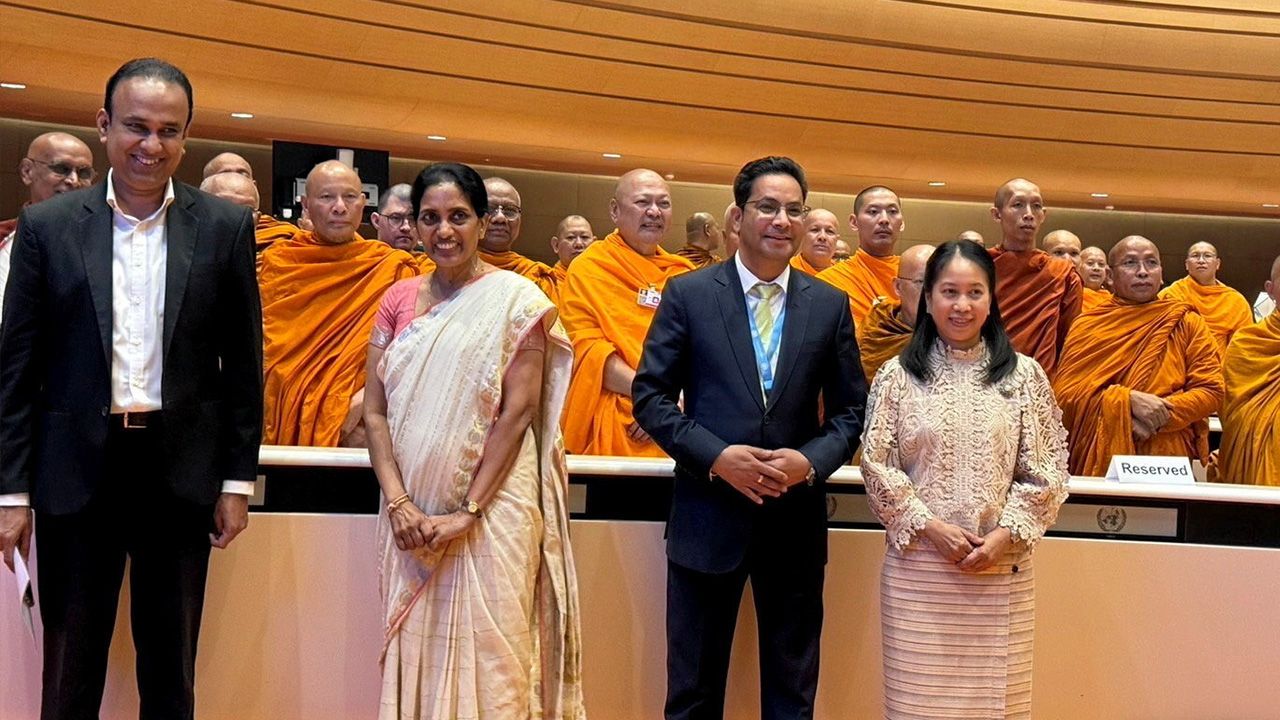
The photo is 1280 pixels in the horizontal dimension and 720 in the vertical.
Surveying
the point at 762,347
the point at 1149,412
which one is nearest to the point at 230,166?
the point at 762,347

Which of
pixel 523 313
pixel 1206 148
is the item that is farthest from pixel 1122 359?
pixel 1206 148

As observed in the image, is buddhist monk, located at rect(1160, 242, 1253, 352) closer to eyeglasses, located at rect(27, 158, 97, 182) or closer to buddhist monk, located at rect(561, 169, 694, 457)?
buddhist monk, located at rect(561, 169, 694, 457)

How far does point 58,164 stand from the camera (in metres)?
3.45

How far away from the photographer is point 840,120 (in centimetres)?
791

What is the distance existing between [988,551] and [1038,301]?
1.89m

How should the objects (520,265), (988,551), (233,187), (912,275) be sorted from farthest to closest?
1. (520,265)
2. (233,187)
3. (912,275)
4. (988,551)

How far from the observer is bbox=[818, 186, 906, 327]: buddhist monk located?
4414mm

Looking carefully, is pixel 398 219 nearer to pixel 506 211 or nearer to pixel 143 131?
pixel 506 211

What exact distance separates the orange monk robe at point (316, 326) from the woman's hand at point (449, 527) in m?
1.59

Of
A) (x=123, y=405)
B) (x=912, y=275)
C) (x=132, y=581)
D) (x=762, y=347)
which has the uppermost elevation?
(x=912, y=275)

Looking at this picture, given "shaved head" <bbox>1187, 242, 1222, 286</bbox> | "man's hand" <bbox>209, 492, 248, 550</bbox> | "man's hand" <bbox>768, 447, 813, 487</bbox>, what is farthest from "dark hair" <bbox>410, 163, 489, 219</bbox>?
"shaved head" <bbox>1187, 242, 1222, 286</bbox>

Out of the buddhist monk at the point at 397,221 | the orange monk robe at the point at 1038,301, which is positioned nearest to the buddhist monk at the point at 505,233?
the buddhist monk at the point at 397,221

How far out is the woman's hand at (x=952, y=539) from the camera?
239cm

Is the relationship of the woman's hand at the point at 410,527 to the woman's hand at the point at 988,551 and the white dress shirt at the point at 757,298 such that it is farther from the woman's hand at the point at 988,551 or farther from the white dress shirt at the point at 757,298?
the woman's hand at the point at 988,551
